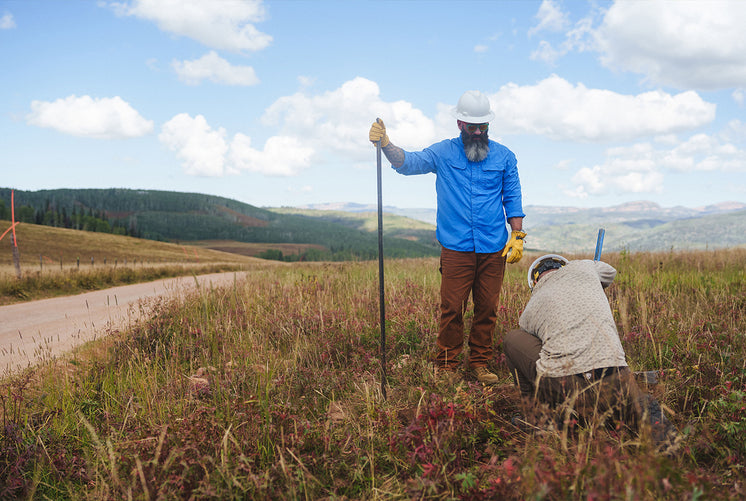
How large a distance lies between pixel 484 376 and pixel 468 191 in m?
1.97

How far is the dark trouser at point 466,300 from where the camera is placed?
14.6ft

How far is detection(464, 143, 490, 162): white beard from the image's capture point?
441cm

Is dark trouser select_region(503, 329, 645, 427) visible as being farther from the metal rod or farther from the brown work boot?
the metal rod

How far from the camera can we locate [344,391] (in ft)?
12.7

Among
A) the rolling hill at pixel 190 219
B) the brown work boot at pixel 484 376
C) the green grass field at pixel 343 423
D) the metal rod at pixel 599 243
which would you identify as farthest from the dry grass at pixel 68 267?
the rolling hill at pixel 190 219

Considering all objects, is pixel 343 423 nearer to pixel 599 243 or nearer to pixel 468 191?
pixel 468 191

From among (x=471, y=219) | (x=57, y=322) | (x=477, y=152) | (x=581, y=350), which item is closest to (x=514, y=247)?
(x=471, y=219)

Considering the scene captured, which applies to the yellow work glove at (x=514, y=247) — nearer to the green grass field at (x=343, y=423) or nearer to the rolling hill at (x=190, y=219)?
the green grass field at (x=343, y=423)

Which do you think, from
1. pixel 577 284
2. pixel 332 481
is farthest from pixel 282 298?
pixel 577 284

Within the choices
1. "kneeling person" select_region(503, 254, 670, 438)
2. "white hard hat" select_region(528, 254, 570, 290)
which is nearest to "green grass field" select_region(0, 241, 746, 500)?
"kneeling person" select_region(503, 254, 670, 438)

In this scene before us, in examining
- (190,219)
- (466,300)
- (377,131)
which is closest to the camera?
(377,131)

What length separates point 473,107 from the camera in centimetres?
440

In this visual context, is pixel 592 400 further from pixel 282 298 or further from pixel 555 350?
pixel 282 298

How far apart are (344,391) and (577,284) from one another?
2245mm
